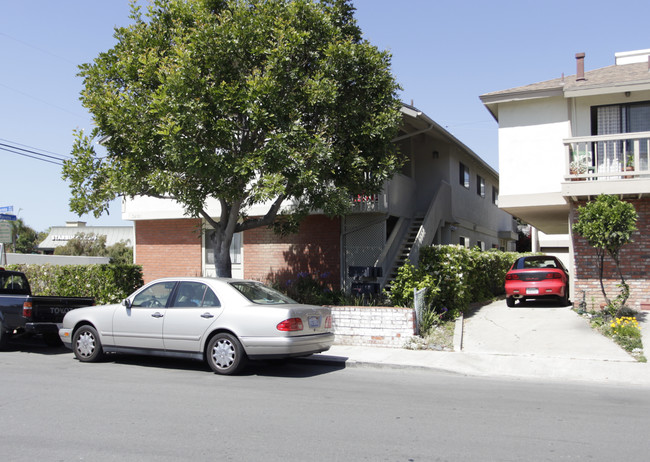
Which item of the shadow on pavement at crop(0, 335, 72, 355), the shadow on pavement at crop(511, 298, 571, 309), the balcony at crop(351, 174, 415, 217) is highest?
the balcony at crop(351, 174, 415, 217)

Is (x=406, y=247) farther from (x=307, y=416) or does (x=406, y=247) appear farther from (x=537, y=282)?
(x=307, y=416)

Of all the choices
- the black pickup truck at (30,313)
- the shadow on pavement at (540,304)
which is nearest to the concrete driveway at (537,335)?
the shadow on pavement at (540,304)

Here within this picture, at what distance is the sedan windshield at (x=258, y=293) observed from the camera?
9.16 m

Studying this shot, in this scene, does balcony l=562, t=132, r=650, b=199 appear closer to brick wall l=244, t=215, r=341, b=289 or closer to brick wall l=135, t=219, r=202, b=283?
brick wall l=244, t=215, r=341, b=289

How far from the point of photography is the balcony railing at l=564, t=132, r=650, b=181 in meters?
13.1

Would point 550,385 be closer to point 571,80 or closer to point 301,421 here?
point 301,421

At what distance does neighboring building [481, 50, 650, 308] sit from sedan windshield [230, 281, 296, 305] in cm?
791

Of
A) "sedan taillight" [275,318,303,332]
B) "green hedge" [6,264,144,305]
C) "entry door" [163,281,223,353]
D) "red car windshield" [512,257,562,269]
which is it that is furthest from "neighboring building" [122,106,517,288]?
"sedan taillight" [275,318,303,332]

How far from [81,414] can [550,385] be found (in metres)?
6.51

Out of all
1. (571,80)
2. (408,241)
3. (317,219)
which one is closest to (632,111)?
(571,80)

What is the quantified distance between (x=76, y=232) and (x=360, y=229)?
157 ft

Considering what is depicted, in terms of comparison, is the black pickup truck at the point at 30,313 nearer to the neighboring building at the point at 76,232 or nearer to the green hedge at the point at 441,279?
the green hedge at the point at 441,279

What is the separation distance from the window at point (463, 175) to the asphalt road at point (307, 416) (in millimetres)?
13348

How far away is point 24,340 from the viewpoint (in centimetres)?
1298
